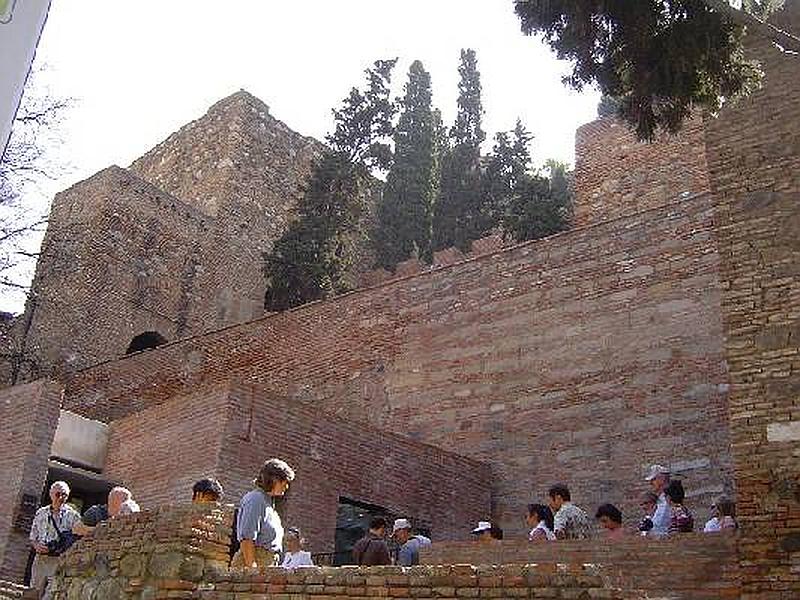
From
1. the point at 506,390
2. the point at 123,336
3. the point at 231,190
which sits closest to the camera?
the point at 506,390

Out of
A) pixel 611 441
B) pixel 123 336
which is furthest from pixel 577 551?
pixel 123 336

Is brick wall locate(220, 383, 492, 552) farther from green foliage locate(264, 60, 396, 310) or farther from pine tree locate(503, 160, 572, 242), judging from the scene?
green foliage locate(264, 60, 396, 310)

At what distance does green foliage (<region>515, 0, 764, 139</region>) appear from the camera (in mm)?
8102

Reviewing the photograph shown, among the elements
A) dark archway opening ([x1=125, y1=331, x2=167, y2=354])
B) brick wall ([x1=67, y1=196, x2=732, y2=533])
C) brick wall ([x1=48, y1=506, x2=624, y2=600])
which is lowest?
brick wall ([x1=48, y1=506, x2=624, y2=600])

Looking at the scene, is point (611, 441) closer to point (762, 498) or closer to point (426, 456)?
point (426, 456)

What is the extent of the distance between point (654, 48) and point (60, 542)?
6214mm

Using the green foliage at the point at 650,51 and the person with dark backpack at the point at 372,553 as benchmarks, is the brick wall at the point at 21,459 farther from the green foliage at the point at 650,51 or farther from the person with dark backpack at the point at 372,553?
the green foliage at the point at 650,51

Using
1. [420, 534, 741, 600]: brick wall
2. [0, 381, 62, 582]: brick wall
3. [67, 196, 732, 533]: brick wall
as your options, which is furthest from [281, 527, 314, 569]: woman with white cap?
[67, 196, 732, 533]: brick wall

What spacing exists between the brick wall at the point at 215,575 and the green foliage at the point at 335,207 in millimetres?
15681

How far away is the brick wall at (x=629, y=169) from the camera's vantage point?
19141 mm

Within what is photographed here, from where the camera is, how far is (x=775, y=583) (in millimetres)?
6809

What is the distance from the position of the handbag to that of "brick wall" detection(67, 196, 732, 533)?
6.74 metres

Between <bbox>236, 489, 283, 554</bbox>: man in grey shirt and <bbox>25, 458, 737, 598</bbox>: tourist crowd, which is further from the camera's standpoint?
<bbox>25, 458, 737, 598</bbox>: tourist crowd

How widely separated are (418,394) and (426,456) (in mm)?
2132
